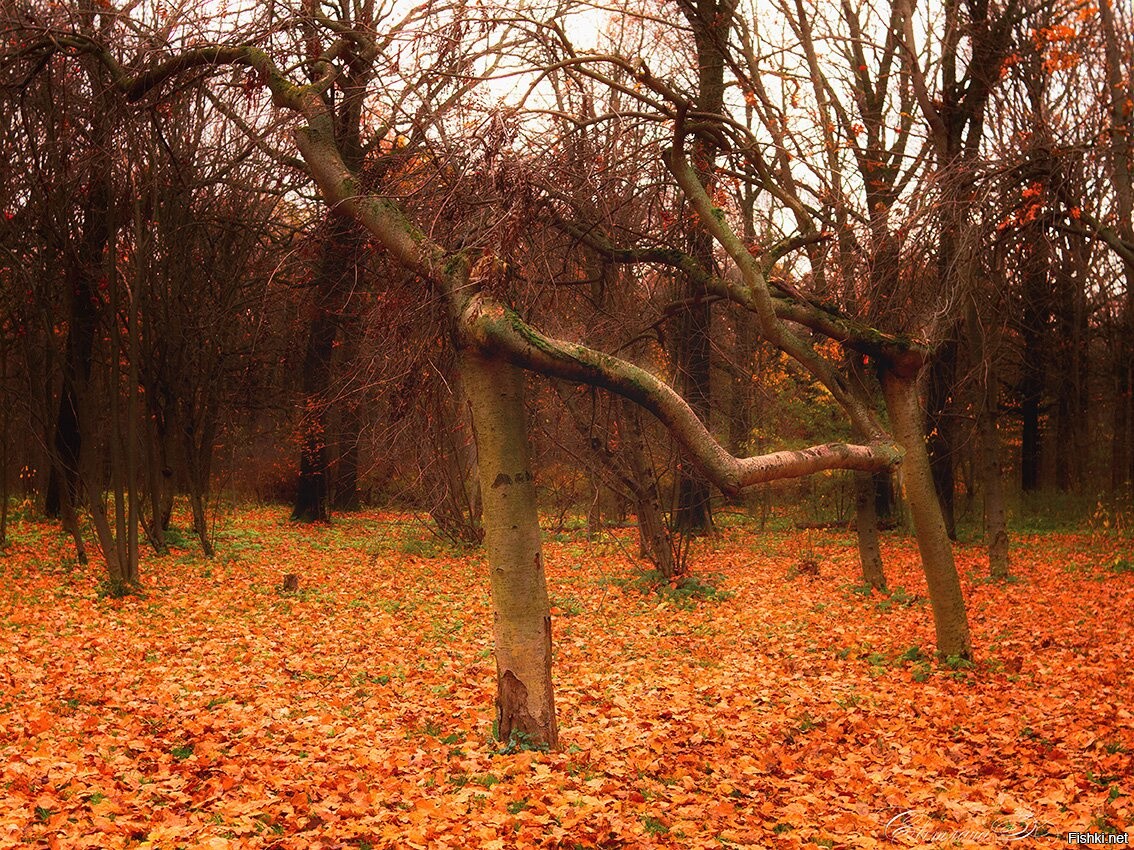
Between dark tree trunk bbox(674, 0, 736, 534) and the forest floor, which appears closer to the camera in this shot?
the forest floor

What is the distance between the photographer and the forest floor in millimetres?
4223

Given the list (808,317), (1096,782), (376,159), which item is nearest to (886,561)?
(808,317)

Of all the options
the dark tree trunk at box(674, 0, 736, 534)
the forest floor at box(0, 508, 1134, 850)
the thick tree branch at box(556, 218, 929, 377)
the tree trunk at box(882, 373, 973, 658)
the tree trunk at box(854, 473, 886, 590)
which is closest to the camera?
the forest floor at box(0, 508, 1134, 850)

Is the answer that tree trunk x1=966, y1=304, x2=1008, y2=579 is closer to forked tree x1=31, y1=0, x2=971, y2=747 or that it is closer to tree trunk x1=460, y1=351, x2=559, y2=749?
forked tree x1=31, y1=0, x2=971, y2=747

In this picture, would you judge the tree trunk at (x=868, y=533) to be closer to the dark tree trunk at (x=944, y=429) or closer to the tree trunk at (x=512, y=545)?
the dark tree trunk at (x=944, y=429)

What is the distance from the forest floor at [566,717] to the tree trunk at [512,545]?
0.31 metres

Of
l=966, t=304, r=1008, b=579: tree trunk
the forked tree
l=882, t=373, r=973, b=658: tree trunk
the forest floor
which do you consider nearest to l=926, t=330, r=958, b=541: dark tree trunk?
l=966, t=304, r=1008, b=579: tree trunk

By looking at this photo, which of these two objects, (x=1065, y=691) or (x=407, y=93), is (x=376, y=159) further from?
(x=1065, y=691)

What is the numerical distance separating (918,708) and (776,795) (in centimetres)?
227

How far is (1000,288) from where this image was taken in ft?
27.2

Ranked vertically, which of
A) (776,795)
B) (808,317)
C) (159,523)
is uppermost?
(808,317)

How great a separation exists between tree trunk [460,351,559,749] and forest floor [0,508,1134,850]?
312 millimetres

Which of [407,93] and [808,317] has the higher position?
[407,93]

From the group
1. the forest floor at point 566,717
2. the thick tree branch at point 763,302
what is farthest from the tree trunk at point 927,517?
the thick tree branch at point 763,302
